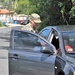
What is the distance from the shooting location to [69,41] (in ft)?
21.4

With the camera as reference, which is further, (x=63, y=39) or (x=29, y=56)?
(x=63, y=39)

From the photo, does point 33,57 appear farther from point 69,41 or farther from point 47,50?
point 69,41

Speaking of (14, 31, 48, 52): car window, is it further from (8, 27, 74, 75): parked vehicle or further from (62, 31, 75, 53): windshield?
(62, 31, 75, 53): windshield

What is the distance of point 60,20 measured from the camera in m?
21.2

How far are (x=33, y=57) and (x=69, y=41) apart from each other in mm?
840

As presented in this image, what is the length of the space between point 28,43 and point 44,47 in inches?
20.9

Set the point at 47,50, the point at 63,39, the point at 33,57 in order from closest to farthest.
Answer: the point at 47,50
the point at 33,57
the point at 63,39

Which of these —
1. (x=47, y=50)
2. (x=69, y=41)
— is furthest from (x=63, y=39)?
(x=47, y=50)

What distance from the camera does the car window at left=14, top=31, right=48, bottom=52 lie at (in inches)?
250

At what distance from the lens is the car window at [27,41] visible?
6359 mm

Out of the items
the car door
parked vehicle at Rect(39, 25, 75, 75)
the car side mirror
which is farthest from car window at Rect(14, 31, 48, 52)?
parked vehicle at Rect(39, 25, 75, 75)

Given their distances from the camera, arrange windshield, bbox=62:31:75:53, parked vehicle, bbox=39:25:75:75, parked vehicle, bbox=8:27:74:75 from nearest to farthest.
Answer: parked vehicle, bbox=39:25:75:75
parked vehicle, bbox=8:27:74:75
windshield, bbox=62:31:75:53

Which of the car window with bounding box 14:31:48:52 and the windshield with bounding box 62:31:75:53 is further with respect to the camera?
the car window with bounding box 14:31:48:52

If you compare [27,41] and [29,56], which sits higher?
[27,41]
